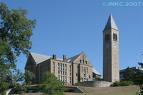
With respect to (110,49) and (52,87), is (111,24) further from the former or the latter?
(52,87)

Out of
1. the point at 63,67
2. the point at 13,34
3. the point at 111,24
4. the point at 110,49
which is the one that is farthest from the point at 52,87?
the point at 111,24

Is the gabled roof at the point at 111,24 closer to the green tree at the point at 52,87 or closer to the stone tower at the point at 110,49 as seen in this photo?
the stone tower at the point at 110,49

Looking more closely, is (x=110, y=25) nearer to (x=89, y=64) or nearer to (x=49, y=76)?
(x=89, y=64)

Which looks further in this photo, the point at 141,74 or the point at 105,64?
the point at 105,64

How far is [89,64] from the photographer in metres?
155

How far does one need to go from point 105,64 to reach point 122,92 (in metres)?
62.0

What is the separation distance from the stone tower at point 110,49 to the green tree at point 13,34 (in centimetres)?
11314

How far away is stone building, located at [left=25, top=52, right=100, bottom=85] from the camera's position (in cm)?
14481

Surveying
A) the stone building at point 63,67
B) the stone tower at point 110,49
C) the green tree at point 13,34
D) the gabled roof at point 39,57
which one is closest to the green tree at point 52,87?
the green tree at point 13,34

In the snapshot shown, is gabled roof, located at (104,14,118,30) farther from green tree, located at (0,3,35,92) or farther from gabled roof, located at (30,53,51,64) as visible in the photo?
green tree, located at (0,3,35,92)

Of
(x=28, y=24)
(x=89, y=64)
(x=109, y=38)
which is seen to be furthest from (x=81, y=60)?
(x=28, y=24)

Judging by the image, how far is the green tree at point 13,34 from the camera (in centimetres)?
4128

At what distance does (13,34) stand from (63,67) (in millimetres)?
105545

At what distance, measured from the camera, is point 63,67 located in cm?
14675
